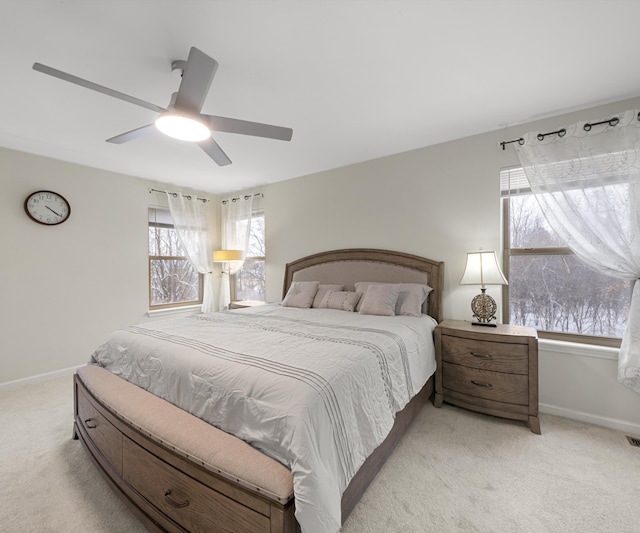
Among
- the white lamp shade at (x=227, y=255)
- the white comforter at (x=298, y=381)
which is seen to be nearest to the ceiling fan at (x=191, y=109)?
the white comforter at (x=298, y=381)

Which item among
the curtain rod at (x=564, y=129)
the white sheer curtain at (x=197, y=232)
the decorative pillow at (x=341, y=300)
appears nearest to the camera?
the curtain rod at (x=564, y=129)

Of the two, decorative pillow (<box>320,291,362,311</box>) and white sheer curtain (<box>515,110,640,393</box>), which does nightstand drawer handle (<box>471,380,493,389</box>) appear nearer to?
white sheer curtain (<box>515,110,640,393</box>)

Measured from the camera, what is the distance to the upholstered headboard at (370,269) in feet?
9.99

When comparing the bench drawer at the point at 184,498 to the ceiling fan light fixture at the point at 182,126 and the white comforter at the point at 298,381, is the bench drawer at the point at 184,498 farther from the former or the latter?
the ceiling fan light fixture at the point at 182,126

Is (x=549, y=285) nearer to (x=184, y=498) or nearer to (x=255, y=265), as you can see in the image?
(x=184, y=498)

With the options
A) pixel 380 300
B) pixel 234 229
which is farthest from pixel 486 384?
pixel 234 229

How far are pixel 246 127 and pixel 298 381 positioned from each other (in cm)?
163

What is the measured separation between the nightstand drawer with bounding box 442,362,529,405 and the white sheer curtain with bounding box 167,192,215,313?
3.74m

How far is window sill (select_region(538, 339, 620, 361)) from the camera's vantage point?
227 cm

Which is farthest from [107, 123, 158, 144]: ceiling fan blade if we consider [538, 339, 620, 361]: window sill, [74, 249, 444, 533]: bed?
[538, 339, 620, 361]: window sill

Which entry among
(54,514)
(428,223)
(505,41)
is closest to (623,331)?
(428,223)

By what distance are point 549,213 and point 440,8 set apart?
188cm

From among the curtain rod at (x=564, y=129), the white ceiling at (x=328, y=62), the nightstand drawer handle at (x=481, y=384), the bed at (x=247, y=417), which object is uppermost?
the white ceiling at (x=328, y=62)

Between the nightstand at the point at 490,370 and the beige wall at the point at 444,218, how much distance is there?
49 cm
